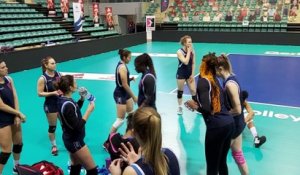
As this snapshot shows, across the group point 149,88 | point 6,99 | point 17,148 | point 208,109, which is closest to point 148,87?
point 149,88

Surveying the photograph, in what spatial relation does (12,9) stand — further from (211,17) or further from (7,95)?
(7,95)

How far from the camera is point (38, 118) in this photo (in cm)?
696

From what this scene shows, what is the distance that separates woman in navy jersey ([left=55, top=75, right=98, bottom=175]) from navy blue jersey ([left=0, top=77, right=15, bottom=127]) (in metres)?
0.84

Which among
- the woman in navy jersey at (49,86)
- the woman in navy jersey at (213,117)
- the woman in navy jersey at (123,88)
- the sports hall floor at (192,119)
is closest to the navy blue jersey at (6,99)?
the woman in navy jersey at (49,86)

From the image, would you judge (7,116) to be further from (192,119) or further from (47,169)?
(192,119)

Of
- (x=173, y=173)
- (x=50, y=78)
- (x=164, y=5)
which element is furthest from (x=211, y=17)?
(x=173, y=173)

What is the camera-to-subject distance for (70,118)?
11.2ft

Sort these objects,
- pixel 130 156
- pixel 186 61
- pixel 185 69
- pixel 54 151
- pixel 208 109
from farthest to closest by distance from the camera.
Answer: pixel 185 69 < pixel 186 61 < pixel 54 151 < pixel 208 109 < pixel 130 156

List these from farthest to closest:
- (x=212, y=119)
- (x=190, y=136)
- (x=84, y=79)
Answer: (x=84, y=79)
(x=190, y=136)
(x=212, y=119)

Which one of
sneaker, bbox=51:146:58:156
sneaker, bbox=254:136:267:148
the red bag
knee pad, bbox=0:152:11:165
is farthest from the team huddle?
sneaker, bbox=254:136:267:148

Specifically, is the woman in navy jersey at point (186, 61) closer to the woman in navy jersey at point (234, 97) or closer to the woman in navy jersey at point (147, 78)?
the woman in navy jersey at point (147, 78)

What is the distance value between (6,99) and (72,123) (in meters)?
1.11

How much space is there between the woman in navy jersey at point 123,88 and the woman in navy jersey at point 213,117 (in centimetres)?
167

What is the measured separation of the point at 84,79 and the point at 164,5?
52.7 feet
